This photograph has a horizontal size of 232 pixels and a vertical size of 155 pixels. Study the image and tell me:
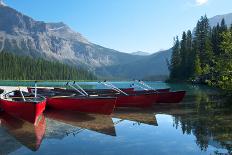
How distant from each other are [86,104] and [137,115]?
394cm

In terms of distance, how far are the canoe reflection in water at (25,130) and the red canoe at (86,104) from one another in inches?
122

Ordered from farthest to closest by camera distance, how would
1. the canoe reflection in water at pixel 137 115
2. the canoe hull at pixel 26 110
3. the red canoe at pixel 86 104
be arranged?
1. the red canoe at pixel 86 104
2. the canoe reflection in water at pixel 137 115
3. the canoe hull at pixel 26 110

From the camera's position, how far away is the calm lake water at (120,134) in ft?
46.6

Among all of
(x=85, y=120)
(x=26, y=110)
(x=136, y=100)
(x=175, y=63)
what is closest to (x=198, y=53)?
(x=175, y=63)

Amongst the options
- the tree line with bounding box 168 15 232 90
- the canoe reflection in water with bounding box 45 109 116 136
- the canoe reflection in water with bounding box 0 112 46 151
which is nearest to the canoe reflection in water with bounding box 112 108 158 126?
the canoe reflection in water with bounding box 45 109 116 136

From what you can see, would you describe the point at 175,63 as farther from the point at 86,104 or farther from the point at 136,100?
the point at 86,104

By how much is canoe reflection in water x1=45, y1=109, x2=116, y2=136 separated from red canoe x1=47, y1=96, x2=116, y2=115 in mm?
392

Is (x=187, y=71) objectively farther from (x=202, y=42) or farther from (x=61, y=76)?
(x=61, y=76)

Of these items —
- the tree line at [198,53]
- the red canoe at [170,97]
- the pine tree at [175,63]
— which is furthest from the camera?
the pine tree at [175,63]

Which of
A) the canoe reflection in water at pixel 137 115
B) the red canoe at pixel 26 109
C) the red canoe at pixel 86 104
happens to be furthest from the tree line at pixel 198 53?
the red canoe at pixel 26 109

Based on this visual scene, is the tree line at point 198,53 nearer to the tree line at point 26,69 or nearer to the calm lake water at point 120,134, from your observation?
the calm lake water at point 120,134

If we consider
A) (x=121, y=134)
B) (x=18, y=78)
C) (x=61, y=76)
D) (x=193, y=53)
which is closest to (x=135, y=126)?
(x=121, y=134)

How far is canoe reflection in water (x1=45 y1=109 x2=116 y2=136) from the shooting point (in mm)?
19214

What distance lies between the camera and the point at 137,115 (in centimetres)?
2536
